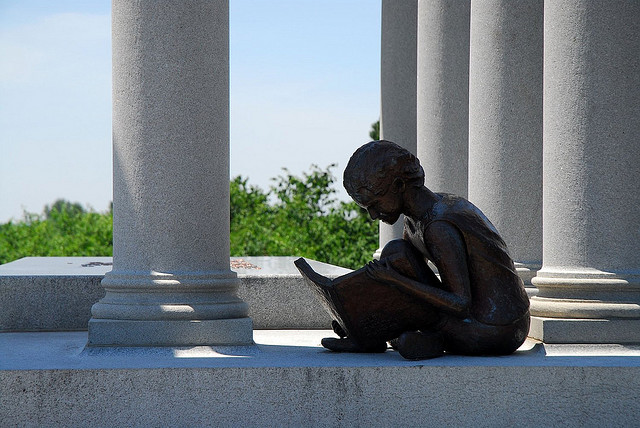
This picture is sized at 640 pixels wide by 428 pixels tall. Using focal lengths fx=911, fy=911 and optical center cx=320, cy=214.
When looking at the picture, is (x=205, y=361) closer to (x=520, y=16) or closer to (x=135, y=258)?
(x=135, y=258)

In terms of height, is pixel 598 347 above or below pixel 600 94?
below

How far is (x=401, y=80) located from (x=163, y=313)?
35509 millimetres

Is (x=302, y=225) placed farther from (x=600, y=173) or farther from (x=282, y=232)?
(x=600, y=173)

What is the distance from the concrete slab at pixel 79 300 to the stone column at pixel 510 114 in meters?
10.9

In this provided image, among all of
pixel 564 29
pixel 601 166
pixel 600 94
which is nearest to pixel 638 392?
pixel 601 166

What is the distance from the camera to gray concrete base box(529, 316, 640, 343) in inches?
1506

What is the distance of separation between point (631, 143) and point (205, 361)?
20.1m

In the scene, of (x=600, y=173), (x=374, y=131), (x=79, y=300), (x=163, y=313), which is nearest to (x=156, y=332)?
(x=163, y=313)

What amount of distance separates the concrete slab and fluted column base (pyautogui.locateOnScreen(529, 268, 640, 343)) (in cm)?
1471

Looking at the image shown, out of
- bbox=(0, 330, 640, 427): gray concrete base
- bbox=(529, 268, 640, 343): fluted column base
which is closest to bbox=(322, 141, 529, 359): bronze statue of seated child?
bbox=(0, 330, 640, 427): gray concrete base

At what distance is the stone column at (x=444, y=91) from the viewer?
57812 mm

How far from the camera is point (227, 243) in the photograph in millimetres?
38062

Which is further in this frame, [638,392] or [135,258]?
[135,258]

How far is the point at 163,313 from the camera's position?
35.4 metres
